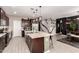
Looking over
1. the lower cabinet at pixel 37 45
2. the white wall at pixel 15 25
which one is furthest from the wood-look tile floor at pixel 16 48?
the white wall at pixel 15 25

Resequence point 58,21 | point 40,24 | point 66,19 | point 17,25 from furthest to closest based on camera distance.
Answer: point 58,21 < point 66,19 < point 17,25 < point 40,24

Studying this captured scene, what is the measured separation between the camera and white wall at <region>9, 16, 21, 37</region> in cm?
923

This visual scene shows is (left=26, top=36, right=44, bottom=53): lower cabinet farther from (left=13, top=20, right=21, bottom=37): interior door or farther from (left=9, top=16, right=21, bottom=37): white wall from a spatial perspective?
(left=13, top=20, right=21, bottom=37): interior door

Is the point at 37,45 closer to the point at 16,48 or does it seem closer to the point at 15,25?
the point at 16,48

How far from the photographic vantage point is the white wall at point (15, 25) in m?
9.23

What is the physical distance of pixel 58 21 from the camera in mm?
12305

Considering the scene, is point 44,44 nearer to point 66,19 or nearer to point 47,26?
point 47,26

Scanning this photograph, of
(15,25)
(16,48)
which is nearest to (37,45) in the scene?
(16,48)

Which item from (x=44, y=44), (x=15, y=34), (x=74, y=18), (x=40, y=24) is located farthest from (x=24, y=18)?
(x=44, y=44)

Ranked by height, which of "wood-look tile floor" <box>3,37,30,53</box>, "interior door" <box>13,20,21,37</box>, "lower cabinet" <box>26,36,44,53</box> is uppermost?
"interior door" <box>13,20,21,37</box>

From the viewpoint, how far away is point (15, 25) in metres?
9.55

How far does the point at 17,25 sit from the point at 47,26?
193 inches

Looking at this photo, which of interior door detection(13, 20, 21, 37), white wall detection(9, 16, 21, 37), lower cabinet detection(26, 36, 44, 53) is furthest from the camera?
interior door detection(13, 20, 21, 37)

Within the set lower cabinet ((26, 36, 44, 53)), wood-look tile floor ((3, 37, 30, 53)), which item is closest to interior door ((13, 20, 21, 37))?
wood-look tile floor ((3, 37, 30, 53))
